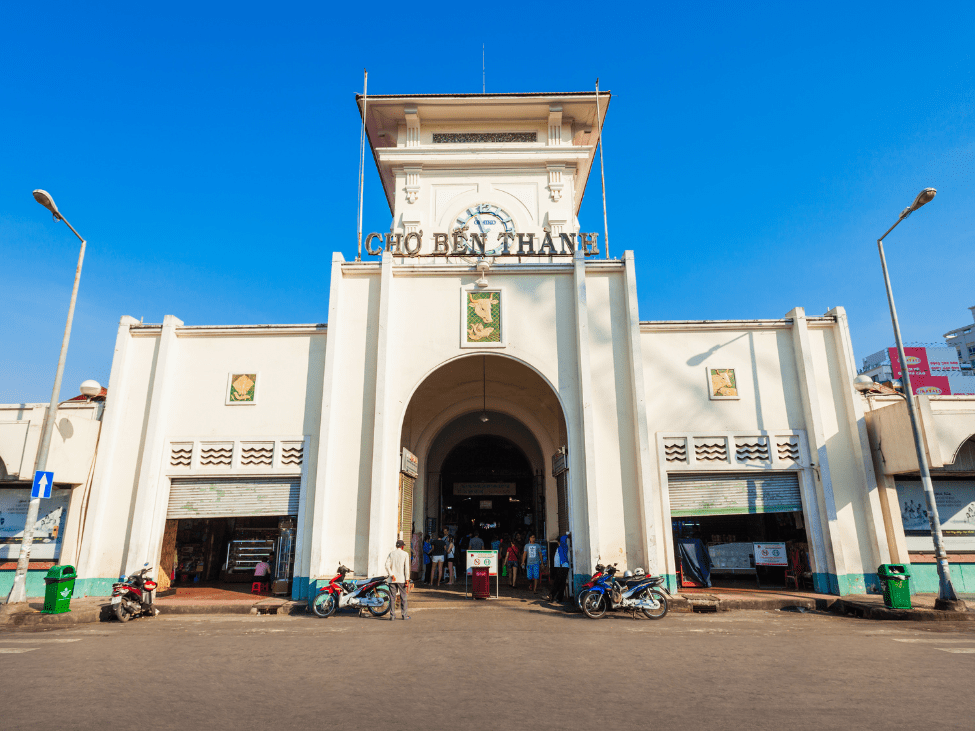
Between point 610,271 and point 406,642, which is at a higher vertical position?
point 610,271

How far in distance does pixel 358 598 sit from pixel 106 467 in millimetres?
6774

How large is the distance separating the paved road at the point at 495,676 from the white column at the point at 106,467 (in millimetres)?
3048

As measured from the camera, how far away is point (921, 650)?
792cm

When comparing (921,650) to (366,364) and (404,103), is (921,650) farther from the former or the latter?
(404,103)

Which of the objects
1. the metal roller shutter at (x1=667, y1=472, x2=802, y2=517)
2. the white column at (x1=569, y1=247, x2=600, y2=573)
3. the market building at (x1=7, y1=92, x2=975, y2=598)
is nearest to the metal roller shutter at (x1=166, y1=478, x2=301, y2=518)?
the market building at (x1=7, y1=92, x2=975, y2=598)

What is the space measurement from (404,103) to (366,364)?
10352mm

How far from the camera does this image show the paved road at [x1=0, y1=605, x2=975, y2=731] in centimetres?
511

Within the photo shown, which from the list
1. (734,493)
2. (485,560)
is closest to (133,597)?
→ (485,560)

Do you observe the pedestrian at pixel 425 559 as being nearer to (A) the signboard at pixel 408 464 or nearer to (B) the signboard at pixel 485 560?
(A) the signboard at pixel 408 464

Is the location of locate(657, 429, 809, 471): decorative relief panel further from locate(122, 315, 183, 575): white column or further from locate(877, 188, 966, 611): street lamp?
locate(122, 315, 183, 575): white column

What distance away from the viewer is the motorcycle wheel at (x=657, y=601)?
36.8 ft

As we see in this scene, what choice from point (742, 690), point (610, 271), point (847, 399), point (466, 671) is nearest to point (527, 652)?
point (466, 671)

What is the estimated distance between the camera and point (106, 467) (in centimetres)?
1373

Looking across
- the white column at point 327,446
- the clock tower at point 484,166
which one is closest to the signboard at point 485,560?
the white column at point 327,446
